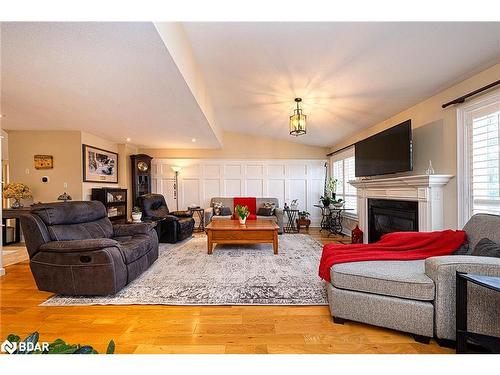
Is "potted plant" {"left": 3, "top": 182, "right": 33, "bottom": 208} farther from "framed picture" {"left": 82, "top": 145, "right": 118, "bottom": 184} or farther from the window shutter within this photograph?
the window shutter

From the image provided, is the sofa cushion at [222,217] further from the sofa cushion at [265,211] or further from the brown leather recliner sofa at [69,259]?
the brown leather recliner sofa at [69,259]

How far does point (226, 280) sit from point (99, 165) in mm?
4550

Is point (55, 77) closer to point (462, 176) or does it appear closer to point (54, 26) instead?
point (54, 26)

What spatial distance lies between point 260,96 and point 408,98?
2131 mm

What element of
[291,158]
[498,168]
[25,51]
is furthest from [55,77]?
[291,158]

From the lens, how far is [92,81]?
266 cm

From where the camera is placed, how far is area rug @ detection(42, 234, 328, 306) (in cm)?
236

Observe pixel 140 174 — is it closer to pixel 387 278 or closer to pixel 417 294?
pixel 387 278

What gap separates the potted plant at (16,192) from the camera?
14.7 ft

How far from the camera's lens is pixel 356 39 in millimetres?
2297

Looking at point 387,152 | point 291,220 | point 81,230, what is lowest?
point 291,220

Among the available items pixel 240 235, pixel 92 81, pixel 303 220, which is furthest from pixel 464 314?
pixel 303 220

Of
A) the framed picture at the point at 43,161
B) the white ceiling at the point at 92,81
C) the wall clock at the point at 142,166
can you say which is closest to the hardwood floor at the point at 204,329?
the white ceiling at the point at 92,81
